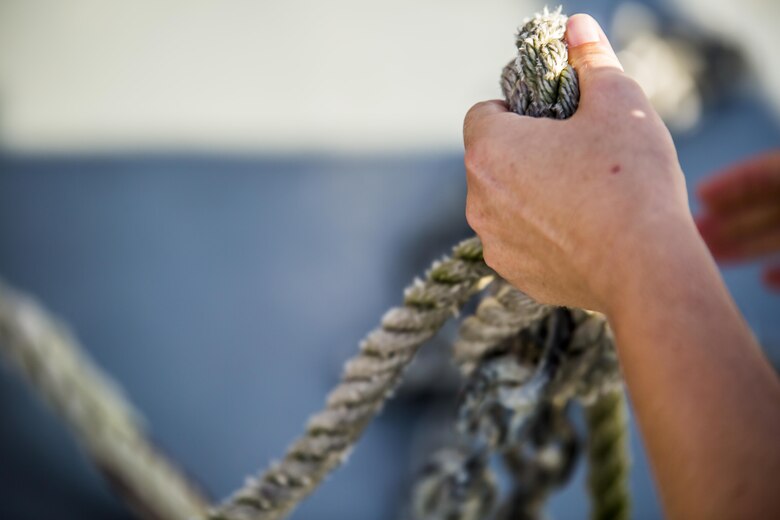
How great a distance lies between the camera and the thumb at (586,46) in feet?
Result: 1.62

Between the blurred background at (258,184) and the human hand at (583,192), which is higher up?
the blurred background at (258,184)

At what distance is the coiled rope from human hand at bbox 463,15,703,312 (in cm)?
3

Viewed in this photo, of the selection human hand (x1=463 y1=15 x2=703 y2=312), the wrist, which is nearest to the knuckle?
human hand (x1=463 y1=15 x2=703 y2=312)

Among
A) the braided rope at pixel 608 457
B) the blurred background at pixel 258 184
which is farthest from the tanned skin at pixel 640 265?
the blurred background at pixel 258 184

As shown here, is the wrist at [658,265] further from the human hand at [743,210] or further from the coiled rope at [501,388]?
the human hand at [743,210]

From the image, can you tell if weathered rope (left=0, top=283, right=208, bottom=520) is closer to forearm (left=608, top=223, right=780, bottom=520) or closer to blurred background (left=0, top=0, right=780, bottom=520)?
blurred background (left=0, top=0, right=780, bottom=520)

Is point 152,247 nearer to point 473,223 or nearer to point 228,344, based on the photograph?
point 228,344

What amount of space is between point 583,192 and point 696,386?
0.38 ft

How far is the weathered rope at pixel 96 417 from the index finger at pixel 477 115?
2.28 feet

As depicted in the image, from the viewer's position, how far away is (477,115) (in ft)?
1.65

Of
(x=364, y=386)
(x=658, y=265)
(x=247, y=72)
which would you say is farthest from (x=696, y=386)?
(x=247, y=72)

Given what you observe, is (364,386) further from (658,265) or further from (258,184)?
(258,184)

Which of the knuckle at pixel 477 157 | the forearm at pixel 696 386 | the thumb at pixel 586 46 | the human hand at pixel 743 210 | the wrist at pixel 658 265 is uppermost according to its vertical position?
the human hand at pixel 743 210

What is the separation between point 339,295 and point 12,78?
78 cm
